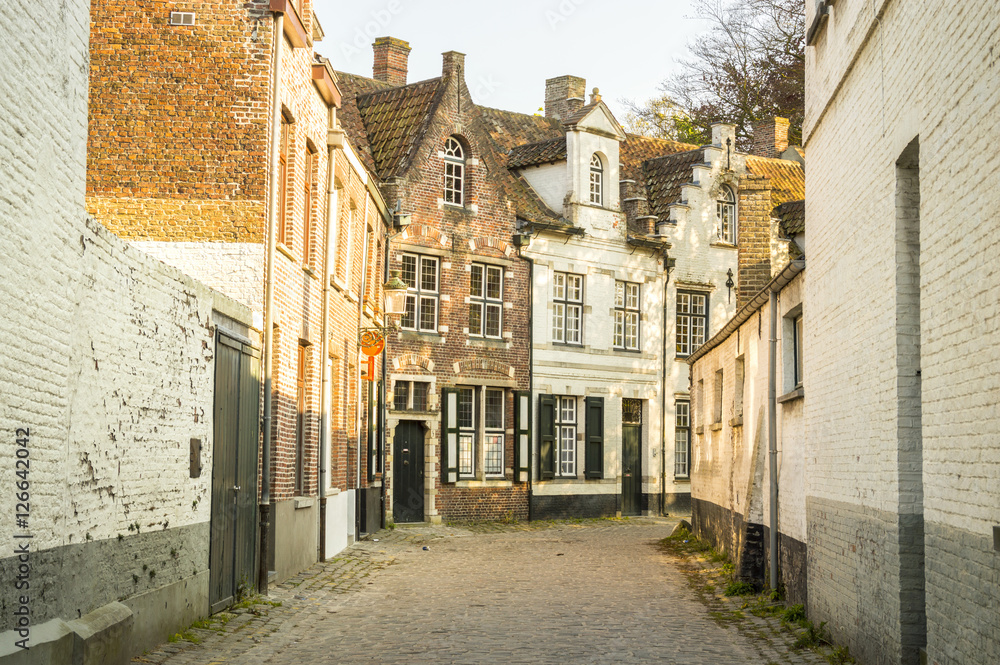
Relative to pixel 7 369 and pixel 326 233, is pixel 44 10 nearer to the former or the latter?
pixel 7 369

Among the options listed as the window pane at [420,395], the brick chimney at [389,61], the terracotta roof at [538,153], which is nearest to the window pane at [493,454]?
the window pane at [420,395]

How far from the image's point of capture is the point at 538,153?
31.7 metres

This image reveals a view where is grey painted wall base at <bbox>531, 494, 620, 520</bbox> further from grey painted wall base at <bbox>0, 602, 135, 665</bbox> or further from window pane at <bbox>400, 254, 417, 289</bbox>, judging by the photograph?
grey painted wall base at <bbox>0, 602, 135, 665</bbox>

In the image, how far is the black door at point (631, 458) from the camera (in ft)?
102

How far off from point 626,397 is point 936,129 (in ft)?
79.9

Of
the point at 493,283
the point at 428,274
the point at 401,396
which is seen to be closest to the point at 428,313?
the point at 428,274

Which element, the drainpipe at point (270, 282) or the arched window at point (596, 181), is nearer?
the drainpipe at point (270, 282)

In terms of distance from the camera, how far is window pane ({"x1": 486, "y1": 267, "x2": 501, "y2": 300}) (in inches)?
1122

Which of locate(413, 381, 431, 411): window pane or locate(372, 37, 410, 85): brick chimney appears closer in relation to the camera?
locate(413, 381, 431, 411): window pane

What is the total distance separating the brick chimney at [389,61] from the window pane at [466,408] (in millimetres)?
9871

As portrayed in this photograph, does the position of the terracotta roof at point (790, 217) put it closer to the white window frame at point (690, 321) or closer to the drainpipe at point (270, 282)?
the white window frame at point (690, 321)

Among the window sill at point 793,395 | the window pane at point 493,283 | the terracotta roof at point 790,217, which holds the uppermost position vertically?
the terracotta roof at point 790,217

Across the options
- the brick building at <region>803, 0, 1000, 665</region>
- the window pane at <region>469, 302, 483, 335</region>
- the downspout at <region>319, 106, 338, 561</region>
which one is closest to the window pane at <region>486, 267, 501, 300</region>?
the window pane at <region>469, 302, 483, 335</region>

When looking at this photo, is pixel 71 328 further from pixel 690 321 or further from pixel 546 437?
pixel 690 321
